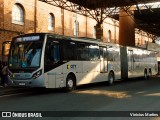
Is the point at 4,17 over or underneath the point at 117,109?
over

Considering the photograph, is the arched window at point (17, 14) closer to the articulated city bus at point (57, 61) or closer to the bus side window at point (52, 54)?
the articulated city bus at point (57, 61)

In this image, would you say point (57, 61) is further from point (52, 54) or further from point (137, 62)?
point (137, 62)

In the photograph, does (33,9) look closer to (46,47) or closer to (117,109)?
(46,47)

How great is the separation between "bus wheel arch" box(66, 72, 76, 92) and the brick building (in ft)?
33.1

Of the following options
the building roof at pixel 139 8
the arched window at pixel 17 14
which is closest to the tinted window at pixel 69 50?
the arched window at pixel 17 14

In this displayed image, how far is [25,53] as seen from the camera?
17.0m

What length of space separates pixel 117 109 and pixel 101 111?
2.40ft

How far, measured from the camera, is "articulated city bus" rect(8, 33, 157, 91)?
16.6m

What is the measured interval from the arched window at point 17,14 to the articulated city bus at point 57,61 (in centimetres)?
942

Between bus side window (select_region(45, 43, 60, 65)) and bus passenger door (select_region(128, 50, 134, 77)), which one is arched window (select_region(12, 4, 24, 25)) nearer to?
bus passenger door (select_region(128, 50, 134, 77))

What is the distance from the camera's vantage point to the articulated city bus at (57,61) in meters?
16.6

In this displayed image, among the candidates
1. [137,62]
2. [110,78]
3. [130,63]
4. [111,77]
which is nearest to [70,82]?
[110,78]

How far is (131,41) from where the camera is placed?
43562 millimetres

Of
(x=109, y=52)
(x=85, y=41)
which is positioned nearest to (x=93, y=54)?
(x=85, y=41)
